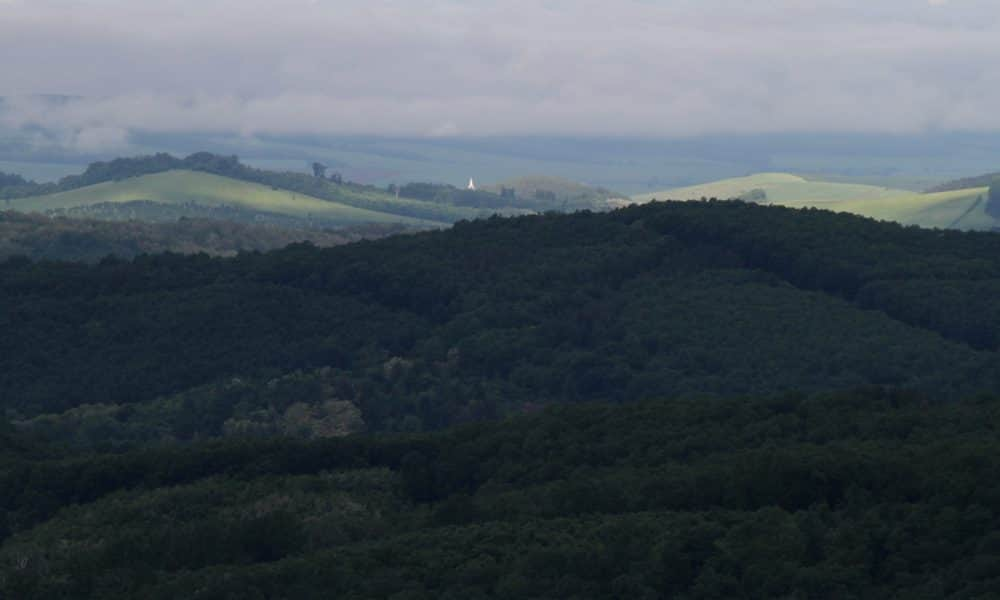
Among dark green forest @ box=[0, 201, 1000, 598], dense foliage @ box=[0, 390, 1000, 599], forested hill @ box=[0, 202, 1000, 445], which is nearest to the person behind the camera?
dense foliage @ box=[0, 390, 1000, 599]

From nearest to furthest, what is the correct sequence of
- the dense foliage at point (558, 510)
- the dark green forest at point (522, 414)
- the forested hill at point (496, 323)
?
the dense foliage at point (558, 510) < the dark green forest at point (522, 414) < the forested hill at point (496, 323)

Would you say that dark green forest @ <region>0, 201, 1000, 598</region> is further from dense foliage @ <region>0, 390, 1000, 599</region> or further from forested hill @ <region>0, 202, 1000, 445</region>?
forested hill @ <region>0, 202, 1000, 445</region>

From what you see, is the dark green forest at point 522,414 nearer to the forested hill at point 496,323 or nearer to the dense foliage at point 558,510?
the dense foliage at point 558,510

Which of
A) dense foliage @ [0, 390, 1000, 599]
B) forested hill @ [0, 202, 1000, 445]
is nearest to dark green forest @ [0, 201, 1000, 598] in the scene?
dense foliage @ [0, 390, 1000, 599]

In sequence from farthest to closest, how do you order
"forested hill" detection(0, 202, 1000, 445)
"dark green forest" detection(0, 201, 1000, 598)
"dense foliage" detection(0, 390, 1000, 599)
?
"forested hill" detection(0, 202, 1000, 445) → "dark green forest" detection(0, 201, 1000, 598) → "dense foliage" detection(0, 390, 1000, 599)

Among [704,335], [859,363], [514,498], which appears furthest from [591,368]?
[514,498]

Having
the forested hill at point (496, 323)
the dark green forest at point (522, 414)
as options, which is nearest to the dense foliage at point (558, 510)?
the dark green forest at point (522, 414)

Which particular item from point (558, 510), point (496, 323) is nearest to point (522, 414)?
point (558, 510)
